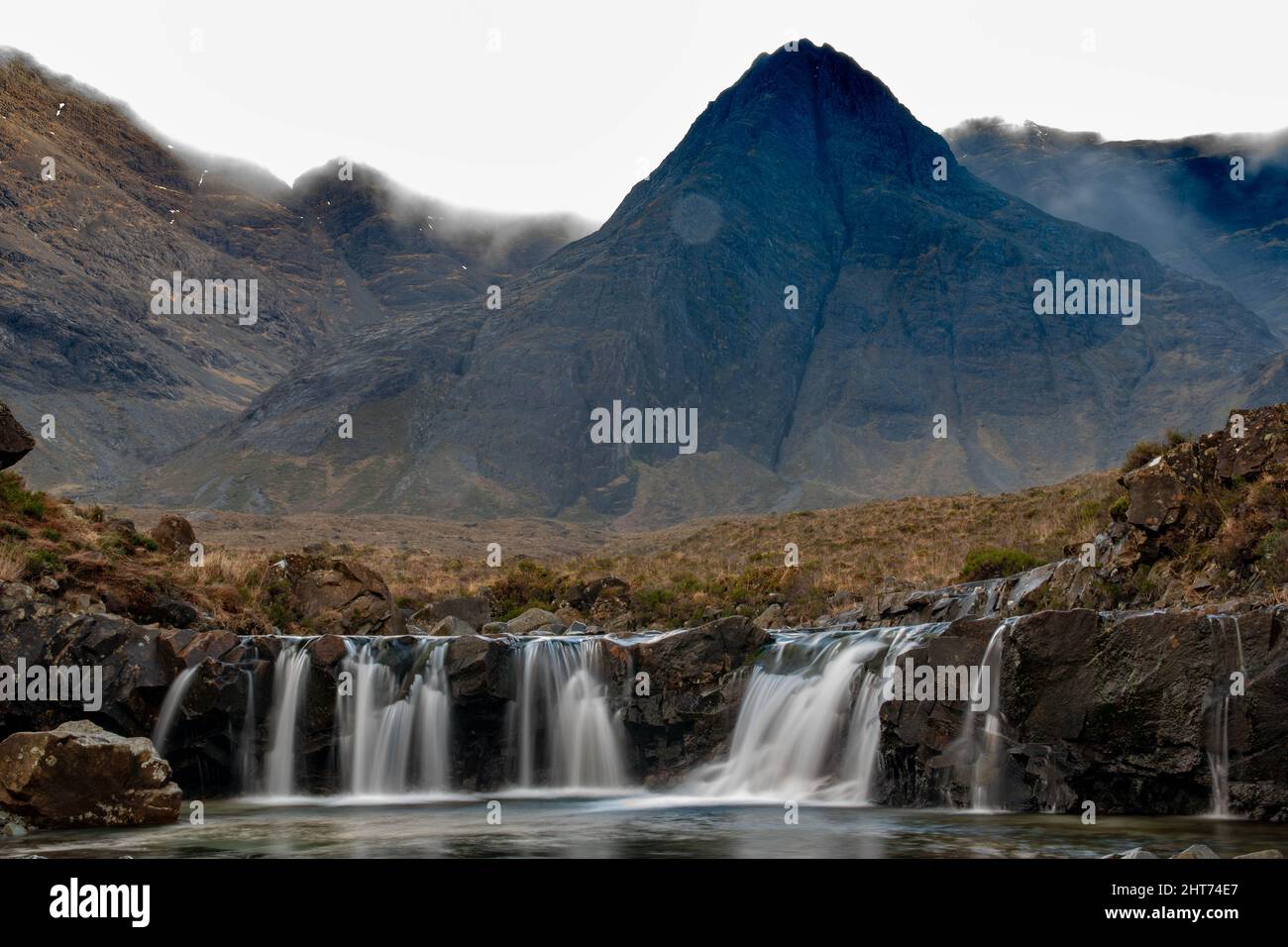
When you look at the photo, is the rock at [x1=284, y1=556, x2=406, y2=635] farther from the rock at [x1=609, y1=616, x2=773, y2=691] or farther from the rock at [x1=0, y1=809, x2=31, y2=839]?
the rock at [x1=0, y1=809, x2=31, y2=839]

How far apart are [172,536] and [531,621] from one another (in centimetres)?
1181

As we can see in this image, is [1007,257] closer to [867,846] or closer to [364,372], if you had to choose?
[364,372]

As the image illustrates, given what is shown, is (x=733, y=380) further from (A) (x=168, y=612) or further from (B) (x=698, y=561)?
(A) (x=168, y=612)

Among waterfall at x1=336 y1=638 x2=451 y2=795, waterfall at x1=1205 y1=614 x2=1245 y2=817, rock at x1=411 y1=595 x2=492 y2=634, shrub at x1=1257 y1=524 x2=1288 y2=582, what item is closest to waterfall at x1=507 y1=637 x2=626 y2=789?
waterfall at x1=336 y1=638 x2=451 y2=795

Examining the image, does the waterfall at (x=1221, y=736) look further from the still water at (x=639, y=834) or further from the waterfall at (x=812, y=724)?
the waterfall at (x=812, y=724)

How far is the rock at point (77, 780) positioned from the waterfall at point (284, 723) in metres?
5.74

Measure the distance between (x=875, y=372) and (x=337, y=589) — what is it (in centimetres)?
14599

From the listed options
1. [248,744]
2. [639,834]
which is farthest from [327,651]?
[639,834]

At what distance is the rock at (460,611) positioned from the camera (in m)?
41.8

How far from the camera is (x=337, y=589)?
119 feet

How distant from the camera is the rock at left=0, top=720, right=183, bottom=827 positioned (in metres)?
20.2

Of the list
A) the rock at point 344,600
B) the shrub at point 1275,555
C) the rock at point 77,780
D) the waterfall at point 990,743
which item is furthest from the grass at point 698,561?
the waterfall at point 990,743

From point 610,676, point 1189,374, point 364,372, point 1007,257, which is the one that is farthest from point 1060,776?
point 1007,257

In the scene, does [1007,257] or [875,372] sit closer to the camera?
[875,372]
